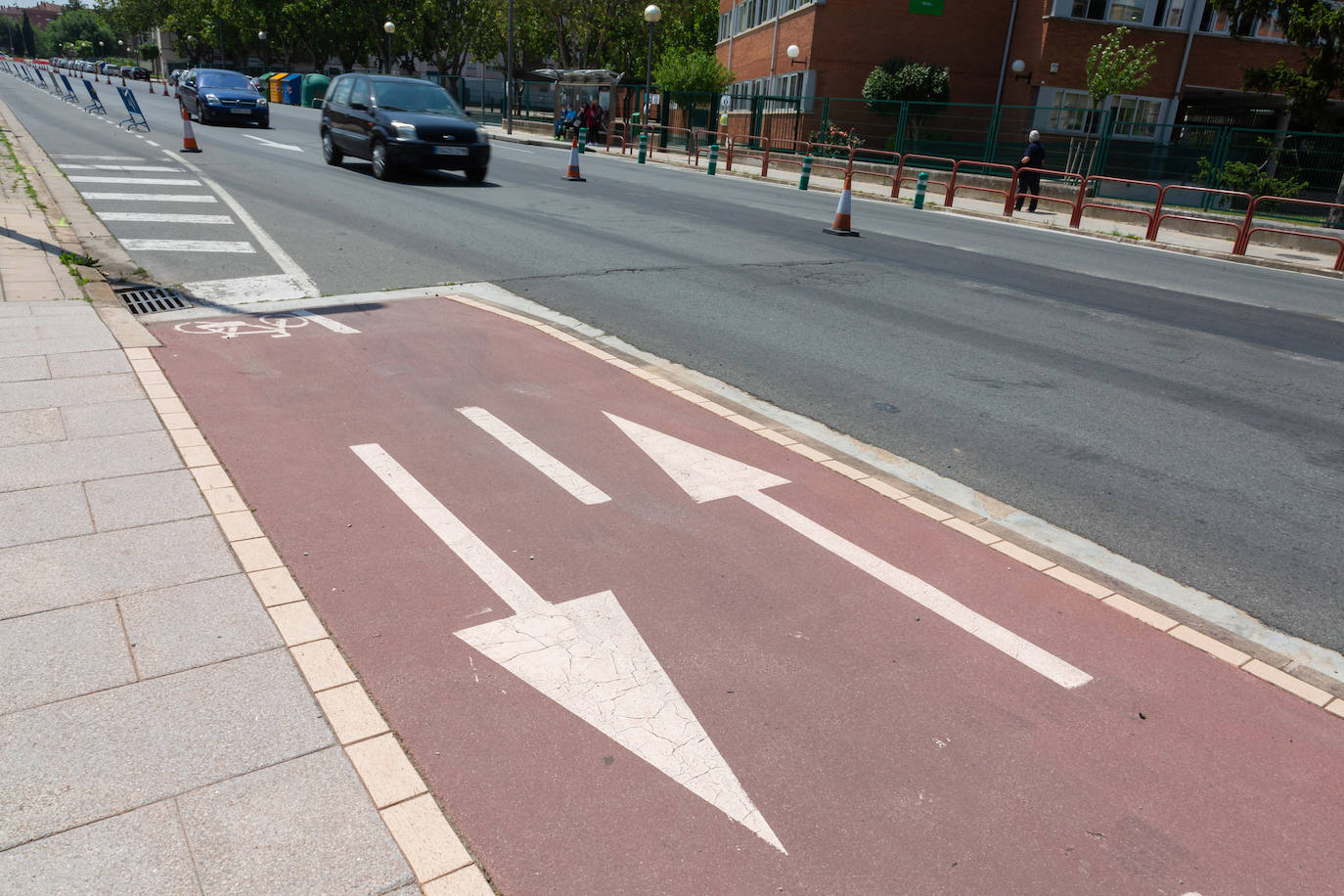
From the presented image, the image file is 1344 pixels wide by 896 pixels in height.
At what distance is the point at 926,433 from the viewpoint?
6199mm

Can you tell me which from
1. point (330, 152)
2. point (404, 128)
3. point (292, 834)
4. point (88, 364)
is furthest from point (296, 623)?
point (330, 152)

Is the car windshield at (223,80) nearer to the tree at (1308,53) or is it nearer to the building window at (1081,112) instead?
the building window at (1081,112)

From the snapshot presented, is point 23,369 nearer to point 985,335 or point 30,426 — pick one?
point 30,426

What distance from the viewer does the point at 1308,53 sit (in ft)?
77.4

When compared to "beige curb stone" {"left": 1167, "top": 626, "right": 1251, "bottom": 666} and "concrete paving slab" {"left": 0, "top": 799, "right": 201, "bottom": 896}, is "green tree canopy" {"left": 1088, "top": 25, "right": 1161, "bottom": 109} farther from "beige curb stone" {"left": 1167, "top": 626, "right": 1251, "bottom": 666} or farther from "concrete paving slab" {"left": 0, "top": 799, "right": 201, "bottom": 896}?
"concrete paving slab" {"left": 0, "top": 799, "right": 201, "bottom": 896}

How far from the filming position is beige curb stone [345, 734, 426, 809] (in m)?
2.65

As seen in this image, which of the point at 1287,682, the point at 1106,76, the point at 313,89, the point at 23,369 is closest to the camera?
the point at 1287,682

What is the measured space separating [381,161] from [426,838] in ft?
57.5

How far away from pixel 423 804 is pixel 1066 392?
20.6 feet

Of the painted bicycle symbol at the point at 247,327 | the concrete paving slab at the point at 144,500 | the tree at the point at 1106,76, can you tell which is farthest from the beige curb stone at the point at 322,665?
the tree at the point at 1106,76

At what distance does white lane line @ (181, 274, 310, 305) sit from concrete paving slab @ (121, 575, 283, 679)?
18.1 feet

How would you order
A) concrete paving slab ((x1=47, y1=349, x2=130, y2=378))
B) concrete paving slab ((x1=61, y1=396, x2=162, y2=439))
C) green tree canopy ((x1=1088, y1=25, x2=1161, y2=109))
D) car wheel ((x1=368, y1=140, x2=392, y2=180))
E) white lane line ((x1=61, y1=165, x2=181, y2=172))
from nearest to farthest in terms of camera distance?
1. concrete paving slab ((x1=61, y1=396, x2=162, y2=439))
2. concrete paving slab ((x1=47, y1=349, x2=130, y2=378))
3. white lane line ((x1=61, y1=165, x2=181, y2=172))
4. car wheel ((x1=368, y1=140, x2=392, y2=180))
5. green tree canopy ((x1=1088, y1=25, x2=1161, y2=109))

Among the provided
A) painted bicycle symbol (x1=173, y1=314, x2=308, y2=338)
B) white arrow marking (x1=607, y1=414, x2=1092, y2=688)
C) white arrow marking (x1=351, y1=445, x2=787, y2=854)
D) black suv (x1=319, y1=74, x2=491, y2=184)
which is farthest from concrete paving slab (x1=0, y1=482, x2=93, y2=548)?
black suv (x1=319, y1=74, x2=491, y2=184)

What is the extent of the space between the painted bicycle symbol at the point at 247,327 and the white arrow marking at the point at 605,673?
4.16 metres
